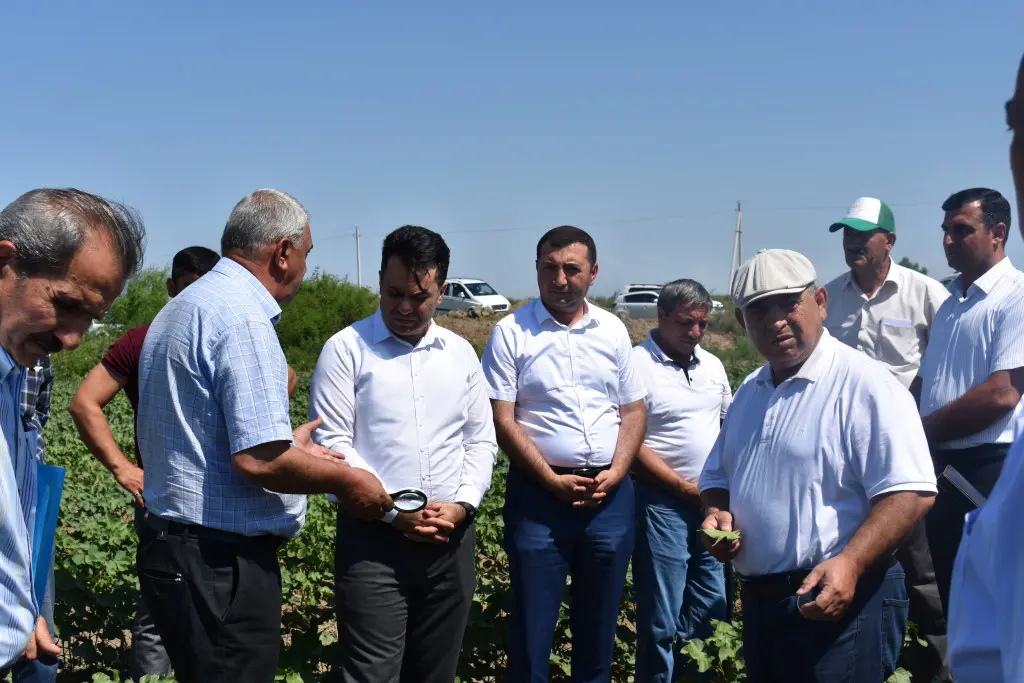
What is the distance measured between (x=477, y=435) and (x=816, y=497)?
4.79 ft

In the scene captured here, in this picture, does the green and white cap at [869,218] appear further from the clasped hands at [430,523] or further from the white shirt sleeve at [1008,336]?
the clasped hands at [430,523]

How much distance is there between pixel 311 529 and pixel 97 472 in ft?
15.5

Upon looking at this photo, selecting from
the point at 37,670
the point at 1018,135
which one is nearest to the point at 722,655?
the point at 37,670

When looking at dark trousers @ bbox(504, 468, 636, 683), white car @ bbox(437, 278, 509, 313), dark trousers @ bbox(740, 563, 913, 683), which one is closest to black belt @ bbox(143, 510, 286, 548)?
dark trousers @ bbox(504, 468, 636, 683)

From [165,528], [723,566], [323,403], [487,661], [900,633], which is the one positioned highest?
[323,403]

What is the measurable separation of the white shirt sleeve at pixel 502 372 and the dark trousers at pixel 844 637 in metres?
1.62

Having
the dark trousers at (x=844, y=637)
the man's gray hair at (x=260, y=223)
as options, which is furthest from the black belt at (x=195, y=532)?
the dark trousers at (x=844, y=637)

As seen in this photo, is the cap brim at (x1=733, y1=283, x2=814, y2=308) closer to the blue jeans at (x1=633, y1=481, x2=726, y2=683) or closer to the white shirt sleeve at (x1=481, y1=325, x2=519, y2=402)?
the white shirt sleeve at (x1=481, y1=325, x2=519, y2=402)

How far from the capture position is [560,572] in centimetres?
412

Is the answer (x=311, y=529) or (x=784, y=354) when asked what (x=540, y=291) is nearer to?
(x=784, y=354)

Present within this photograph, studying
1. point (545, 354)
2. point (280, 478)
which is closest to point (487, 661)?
point (545, 354)

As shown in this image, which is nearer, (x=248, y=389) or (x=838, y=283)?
(x=248, y=389)

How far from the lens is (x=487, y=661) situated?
4.66 metres

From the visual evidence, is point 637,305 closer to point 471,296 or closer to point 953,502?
point 471,296
